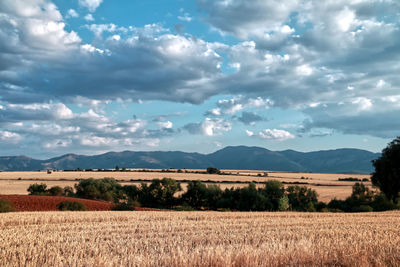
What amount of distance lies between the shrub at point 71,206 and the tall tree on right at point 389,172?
153 feet

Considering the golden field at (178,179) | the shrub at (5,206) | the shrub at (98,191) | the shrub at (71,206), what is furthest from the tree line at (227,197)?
the shrub at (5,206)

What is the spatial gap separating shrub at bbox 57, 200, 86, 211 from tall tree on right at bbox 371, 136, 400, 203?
153 feet

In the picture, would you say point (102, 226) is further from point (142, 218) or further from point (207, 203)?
point (207, 203)

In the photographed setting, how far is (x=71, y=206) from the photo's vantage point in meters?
38.6

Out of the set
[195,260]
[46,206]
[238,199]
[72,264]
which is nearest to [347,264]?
[195,260]

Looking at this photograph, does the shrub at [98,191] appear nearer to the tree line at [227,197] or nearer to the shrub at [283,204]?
the tree line at [227,197]

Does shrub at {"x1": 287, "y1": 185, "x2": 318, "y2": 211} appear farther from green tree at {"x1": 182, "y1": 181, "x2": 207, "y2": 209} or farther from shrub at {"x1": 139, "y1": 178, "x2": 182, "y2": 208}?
shrub at {"x1": 139, "y1": 178, "x2": 182, "y2": 208}

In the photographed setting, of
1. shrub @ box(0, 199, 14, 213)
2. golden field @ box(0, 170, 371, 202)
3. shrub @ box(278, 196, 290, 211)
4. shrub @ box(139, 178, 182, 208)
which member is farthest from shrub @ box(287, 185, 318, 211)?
shrub @ box(0, 199, 14, 213)

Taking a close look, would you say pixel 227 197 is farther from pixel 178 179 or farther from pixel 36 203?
pixel 178 179

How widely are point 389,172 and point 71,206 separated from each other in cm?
4823

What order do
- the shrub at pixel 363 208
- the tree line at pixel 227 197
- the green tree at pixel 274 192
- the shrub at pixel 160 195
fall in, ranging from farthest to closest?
the shrub at pixel 160 195 < the green tree at pixel 274 192 < the tree line at pixel 227 197 < the shrub at pixel 363 208

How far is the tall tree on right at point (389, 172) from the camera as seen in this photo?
52.9 metres

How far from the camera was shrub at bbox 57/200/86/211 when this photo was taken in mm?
38438

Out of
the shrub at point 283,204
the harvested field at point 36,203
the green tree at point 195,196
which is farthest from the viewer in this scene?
the green tree at point 195,196
